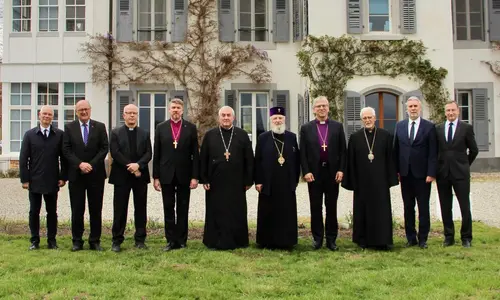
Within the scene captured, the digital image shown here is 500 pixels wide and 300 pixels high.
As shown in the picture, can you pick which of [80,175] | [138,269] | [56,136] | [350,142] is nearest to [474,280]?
[350,142]

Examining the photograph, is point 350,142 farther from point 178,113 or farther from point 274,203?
point 178,113

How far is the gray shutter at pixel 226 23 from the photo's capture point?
1670 cm

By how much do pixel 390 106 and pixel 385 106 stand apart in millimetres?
145

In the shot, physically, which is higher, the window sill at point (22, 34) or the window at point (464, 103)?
the window sill at point (22, 34)

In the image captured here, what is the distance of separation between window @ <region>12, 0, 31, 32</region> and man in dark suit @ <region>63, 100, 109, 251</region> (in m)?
12.5

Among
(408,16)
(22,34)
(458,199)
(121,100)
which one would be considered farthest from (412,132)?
(22,34)

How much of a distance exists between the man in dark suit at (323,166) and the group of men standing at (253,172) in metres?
0.01

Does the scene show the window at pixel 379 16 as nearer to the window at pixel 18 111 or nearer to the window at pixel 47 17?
the window at pixel 47 17

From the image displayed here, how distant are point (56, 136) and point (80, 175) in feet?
1.88

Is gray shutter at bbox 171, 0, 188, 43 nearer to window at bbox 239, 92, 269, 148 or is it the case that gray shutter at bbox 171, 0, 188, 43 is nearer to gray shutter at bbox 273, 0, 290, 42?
window at bbox 239, 92, 269, 148

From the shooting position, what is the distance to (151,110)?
1669cm

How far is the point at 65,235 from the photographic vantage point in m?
7.25

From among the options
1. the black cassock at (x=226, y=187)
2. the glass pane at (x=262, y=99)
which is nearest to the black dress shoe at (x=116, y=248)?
the black cassock at (x=226, y=187)

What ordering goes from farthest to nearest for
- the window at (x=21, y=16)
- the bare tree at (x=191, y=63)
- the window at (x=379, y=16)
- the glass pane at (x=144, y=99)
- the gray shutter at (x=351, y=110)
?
the window at (x=21, y=16)
the glass pane at (x=144, y=99)
the bare tree at (x=191, y=63)
the window at (x=379, y=16)
the gray shutter at (x=351, y=110)
